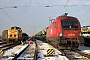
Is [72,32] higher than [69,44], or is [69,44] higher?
[72,32]

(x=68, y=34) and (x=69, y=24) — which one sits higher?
(x=69, y=24)

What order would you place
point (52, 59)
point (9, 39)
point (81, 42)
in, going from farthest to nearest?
1. point (9, 39)
2. point (81, 42)
3. point (52, 59)

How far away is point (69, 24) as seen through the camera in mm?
14391

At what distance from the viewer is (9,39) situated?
2814cm

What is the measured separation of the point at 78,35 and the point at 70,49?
5.07 ft

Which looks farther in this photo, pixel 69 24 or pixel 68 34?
pixel 69 24

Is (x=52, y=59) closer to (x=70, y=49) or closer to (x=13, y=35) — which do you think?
(x=70, y=49)

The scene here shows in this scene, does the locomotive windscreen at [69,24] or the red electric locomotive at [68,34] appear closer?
the red electric locomotive at [68,34]

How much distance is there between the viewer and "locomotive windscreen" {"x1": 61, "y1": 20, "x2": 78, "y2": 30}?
46.6 feet

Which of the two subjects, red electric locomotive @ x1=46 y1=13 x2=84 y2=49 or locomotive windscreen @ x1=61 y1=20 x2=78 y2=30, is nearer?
red electric locomotive @ x1=46 y1=13 x2=84 y2=49

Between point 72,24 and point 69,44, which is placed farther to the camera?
point 72,24

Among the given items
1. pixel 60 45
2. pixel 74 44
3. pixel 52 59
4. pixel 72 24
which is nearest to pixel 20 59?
pixel 52 59

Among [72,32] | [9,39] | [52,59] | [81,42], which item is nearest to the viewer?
[52,59]

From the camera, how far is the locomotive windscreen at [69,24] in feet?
46.6
